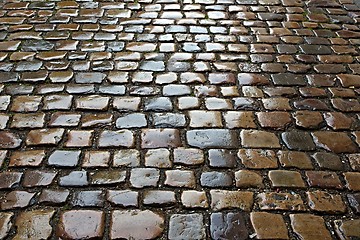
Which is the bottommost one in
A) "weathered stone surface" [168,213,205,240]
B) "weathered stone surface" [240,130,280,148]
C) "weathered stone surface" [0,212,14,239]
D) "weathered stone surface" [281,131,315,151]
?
"weathered stone surface" [281,131,315,151]

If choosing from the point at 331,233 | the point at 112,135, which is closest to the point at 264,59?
the point at 112,135

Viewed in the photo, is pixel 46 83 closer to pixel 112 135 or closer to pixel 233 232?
pixel 112 135

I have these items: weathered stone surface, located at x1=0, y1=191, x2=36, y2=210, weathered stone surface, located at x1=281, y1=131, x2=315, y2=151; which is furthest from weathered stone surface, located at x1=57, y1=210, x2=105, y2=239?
weathered stone surface, located at x1=281, y1=131, x2=315, y2=151

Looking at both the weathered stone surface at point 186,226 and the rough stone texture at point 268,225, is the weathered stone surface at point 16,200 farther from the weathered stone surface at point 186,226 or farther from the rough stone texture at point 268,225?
the rough stone texture at point 268,225

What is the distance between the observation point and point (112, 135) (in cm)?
319

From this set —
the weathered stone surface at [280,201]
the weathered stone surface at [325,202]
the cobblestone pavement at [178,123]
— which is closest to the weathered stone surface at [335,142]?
the cobblestone pavement at [178,123]

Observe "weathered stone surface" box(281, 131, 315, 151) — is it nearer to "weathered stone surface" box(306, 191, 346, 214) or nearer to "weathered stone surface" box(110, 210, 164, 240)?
"weathered stone surface" box(306, 191, 346, 214)

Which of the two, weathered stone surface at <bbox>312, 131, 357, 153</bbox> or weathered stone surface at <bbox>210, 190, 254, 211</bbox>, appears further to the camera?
weathered stone surface at <bbox>312, 131, 357, 153</bbox>

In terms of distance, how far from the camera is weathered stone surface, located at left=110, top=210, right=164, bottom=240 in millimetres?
2481

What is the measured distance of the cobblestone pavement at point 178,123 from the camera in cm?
261

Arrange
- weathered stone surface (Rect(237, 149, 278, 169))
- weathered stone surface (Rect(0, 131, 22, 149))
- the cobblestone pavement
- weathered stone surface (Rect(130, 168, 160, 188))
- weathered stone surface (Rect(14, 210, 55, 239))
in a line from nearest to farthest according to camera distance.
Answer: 1. weathered stone surface (Rect(14, 210, 55, 239))
2. the cobblestone pavement
3. weathered stone surface (Rect(130, 168, 160, 188))
4. weathered stone surface (Rect(237, 149, 278, 169))
5. weathered stone surface (Rect(0, 131, 22, 149))

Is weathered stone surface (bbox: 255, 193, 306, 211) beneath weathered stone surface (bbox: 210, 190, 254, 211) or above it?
beneath

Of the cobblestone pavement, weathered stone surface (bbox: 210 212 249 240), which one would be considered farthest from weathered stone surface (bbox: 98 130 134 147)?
weathered stone surface (bbox: 210 212 249 240)

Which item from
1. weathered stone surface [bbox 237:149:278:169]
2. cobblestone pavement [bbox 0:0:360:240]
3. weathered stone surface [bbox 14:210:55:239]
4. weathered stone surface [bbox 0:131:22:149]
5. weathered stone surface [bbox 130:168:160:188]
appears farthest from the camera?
weathered stone surface [bbox 0:131:22:149]
